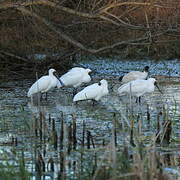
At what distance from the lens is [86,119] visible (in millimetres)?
9180

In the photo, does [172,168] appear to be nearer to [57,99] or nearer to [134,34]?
[57,99]

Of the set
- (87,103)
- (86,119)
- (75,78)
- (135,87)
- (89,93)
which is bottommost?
(86,119)

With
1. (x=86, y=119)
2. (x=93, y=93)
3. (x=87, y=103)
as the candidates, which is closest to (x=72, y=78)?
(x=87, y=103)

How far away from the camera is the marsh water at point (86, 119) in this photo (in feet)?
19.7

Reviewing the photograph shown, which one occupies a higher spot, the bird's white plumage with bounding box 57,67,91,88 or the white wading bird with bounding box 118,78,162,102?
the bird's white plumage with bounding box 57,67,91,88

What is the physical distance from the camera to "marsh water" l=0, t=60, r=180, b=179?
601cm

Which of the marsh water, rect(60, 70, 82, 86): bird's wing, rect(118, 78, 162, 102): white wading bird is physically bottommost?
the marsh water

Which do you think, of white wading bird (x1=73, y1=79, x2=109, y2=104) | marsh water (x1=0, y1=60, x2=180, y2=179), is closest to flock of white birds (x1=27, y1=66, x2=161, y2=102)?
white wading bird (x1=73, y1=79, x2=109, y2=104)

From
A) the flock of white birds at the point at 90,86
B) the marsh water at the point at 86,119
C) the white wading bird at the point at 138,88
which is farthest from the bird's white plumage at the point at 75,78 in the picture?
the white wading bird at the point at 138,88

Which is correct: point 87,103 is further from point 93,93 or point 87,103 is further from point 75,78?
point 75,78

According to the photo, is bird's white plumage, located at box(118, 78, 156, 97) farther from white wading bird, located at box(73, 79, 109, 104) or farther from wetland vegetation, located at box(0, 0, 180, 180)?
white wading bird, located at box(73, 79, 109, 104)

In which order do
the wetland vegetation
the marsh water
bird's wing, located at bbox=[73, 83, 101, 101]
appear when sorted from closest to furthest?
1. the wetland vegetation
2. the marsh water
3. bird's wing, located at bbox=[73, 83, 101, 101]

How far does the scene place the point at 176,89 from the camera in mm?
12430

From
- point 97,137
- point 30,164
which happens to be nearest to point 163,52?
point 97,137
